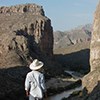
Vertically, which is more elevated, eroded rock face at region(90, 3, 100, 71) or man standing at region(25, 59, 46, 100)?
man standing at region(25, 59, 46, 100)

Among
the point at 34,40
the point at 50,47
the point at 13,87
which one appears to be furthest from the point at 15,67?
the point at 50,47

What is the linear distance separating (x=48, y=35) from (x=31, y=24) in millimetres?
14062

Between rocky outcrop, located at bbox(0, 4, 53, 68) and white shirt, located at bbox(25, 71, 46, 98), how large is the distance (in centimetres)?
8839

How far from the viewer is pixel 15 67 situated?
107 metres

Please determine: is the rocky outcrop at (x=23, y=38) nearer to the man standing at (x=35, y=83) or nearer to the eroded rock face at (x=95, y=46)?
the eroded rock face at (x=95, y=46)

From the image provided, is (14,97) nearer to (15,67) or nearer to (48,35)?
(15,67)

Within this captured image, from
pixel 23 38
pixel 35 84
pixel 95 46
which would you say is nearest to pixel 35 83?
pixel 35 84

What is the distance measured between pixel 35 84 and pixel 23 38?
123 metres

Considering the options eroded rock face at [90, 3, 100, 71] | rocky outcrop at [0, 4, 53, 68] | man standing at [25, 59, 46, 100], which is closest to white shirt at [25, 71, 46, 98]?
man standing at [25, 59, 46, 100]

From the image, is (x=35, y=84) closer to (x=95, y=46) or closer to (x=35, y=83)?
(x=35, y=83)

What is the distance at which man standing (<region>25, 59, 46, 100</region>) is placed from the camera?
18688 millimetres

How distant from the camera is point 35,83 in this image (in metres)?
18.8

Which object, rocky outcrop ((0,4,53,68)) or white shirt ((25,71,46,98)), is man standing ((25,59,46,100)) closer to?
white shirt ((25,71,46,98))

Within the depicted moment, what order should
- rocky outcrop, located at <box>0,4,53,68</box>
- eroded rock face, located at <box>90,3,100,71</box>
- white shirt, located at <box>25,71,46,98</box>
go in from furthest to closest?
rocky outcrop, located at <box>0,4,53,68</box>, eroded rock face, located at <box>90,3,100,71</box>, white shirt, located at <box>25,71,46,98</box>
